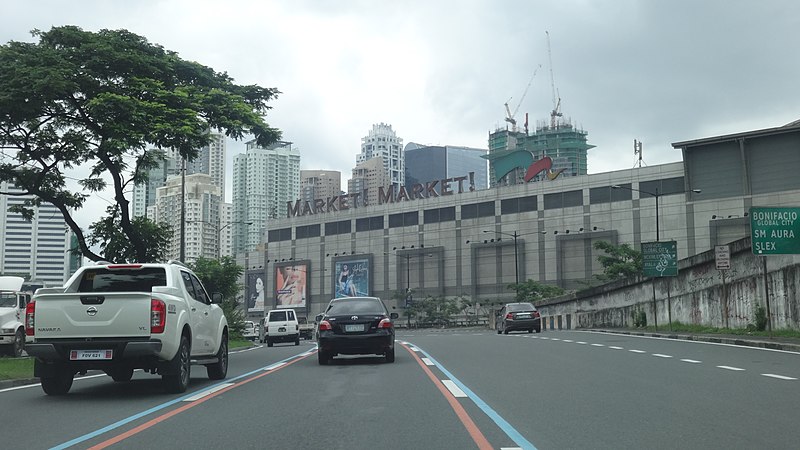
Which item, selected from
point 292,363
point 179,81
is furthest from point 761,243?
point 179,81

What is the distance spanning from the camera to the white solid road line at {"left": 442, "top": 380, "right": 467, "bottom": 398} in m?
11.3

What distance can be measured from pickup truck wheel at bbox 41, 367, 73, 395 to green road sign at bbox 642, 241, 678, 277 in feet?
91.8

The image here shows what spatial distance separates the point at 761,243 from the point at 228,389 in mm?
16239

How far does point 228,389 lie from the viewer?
1273 centimetres

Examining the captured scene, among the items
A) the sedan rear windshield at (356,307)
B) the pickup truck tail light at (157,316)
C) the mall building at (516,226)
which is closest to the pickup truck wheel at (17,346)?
the sedan rear windshield at (356,307)

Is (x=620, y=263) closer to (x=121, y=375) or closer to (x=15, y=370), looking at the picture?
(x=15, y=370)

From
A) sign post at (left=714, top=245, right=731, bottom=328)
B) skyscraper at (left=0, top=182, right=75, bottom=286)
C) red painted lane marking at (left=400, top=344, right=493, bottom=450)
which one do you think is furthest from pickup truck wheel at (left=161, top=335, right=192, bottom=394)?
skyscraper at (left=0, top=182, right=75, bottom=286)

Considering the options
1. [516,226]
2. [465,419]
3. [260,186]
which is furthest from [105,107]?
[260,186]

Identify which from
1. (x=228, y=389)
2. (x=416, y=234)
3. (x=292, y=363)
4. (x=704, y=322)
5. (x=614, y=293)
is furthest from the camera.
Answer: (x=416, y=234)

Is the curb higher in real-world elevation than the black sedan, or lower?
lower

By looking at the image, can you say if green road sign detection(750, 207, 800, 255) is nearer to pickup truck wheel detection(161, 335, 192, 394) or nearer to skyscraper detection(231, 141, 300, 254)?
pickup truck wheel detection(161, 335, 192, 394)

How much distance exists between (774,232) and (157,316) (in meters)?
17.7

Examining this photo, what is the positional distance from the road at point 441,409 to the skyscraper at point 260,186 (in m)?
163

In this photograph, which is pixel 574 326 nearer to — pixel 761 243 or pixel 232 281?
pixel 232 281
